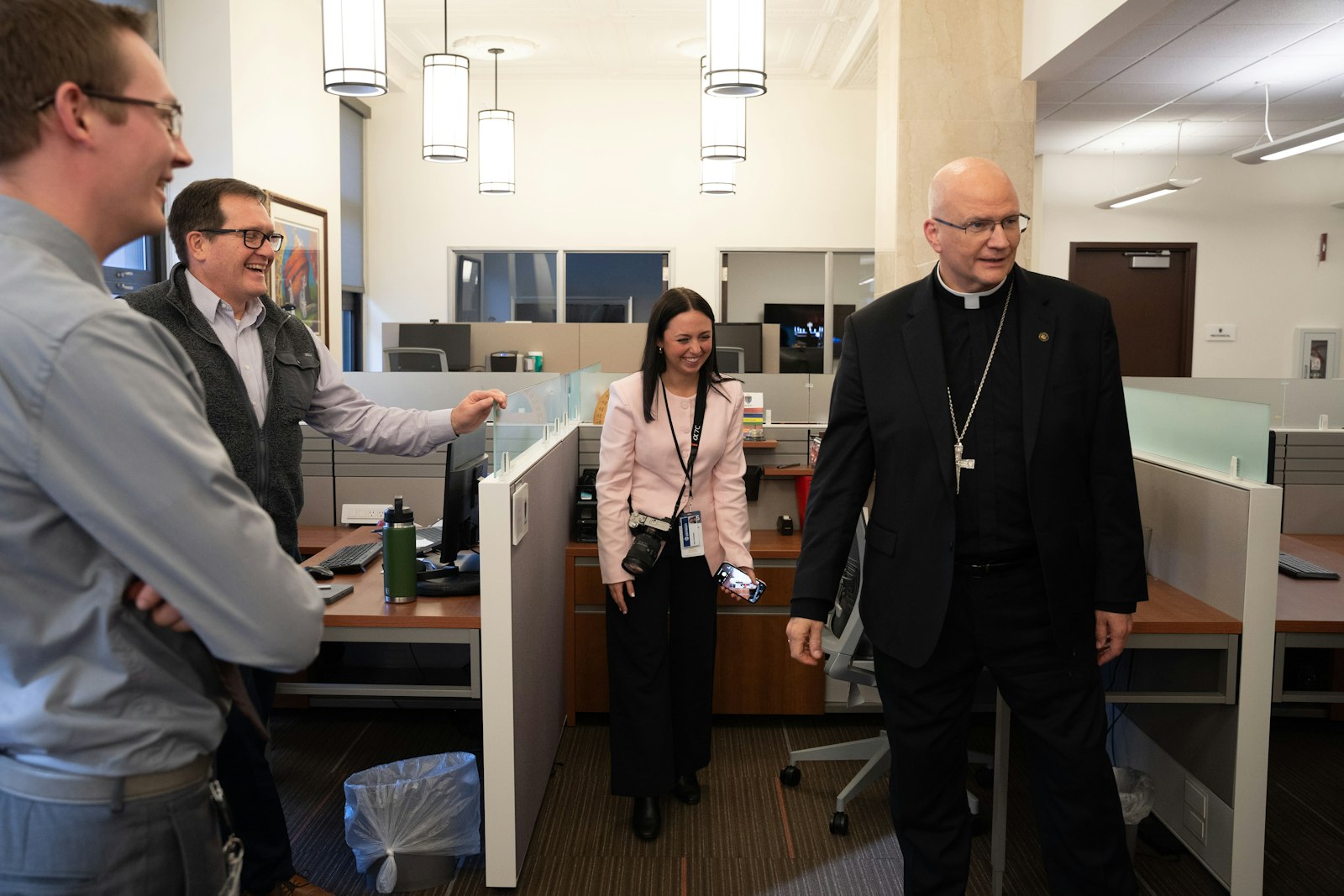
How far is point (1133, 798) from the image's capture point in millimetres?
2486

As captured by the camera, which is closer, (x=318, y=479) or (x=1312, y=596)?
(x=1312, y=596)

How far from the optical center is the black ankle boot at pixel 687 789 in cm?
285

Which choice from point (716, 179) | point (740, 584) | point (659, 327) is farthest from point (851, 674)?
point (716, 179)

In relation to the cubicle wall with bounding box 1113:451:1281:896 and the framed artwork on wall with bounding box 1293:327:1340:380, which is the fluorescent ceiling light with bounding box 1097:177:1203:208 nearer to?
the framed artwork on wall with bounding box 1293:327:1340:380

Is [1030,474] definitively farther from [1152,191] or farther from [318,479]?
[1152,191]

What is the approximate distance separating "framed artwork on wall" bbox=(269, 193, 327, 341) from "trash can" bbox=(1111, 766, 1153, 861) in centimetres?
448

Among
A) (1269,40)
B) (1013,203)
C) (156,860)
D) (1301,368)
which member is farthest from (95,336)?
(1301,368)

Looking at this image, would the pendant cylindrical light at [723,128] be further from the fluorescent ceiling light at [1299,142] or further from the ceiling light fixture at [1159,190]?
the ceiling light fixture at [1159,190]

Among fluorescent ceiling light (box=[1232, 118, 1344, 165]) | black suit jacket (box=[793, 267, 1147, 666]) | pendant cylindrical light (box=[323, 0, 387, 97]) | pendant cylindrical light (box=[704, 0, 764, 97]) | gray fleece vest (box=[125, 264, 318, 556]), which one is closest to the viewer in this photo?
black suit jacket (box=[793, 267, 1147, 666])

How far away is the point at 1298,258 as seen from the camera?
29.0 feet

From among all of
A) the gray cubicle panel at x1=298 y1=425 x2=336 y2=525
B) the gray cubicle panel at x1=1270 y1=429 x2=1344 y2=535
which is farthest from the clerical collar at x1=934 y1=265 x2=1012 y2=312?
the gray cubicle panel at x1=298 y1=425 x2=336 y2=525

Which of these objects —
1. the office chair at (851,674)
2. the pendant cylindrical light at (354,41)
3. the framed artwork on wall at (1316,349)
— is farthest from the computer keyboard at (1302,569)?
the framed artwork on wall at (1316,349)

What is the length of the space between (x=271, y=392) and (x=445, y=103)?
3974 millimetres

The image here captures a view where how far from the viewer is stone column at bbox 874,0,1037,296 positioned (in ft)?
15.8
